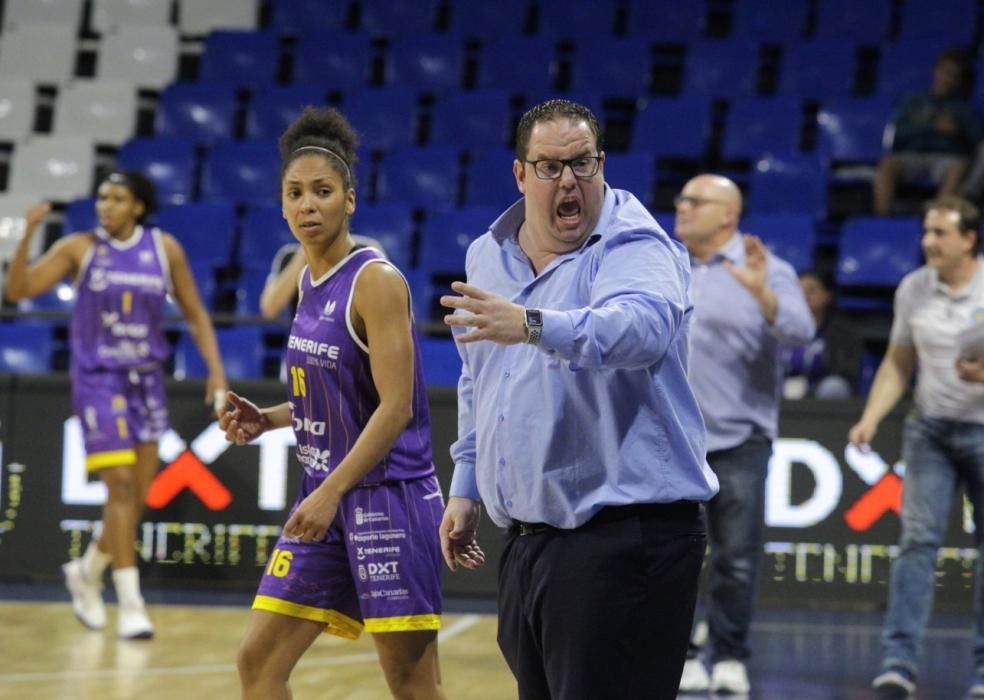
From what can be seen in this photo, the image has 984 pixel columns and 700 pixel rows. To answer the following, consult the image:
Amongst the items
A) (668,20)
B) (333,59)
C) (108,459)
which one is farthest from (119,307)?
(668,20)

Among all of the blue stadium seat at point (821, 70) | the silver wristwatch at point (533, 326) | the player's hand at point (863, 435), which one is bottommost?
the player's hand at point (863, 435)

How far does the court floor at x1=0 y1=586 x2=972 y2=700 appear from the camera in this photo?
584cm

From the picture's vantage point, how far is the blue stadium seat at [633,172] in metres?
10.3

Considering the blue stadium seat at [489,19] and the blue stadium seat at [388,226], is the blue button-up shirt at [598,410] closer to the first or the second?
the blue stadium seat at [388,226]

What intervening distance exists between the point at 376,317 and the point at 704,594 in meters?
4.56

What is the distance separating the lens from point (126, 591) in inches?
275

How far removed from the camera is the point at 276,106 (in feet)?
39.0

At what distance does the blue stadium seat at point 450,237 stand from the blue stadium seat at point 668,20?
2585 millimetres

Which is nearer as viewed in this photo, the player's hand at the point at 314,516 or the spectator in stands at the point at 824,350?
the player's hand at the point at 314,516

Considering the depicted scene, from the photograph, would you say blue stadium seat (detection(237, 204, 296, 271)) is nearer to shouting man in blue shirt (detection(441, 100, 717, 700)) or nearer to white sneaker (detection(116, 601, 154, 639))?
white sneaker (detection(116, 601, 154, 639))

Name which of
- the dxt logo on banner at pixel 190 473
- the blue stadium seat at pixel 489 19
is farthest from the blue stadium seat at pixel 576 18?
the dxt logo on banner at pixel 190 473

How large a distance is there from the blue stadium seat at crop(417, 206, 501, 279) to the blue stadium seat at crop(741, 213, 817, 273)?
5.69 feet

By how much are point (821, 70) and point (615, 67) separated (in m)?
1.53

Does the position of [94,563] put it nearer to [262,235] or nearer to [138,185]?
[138,185]
